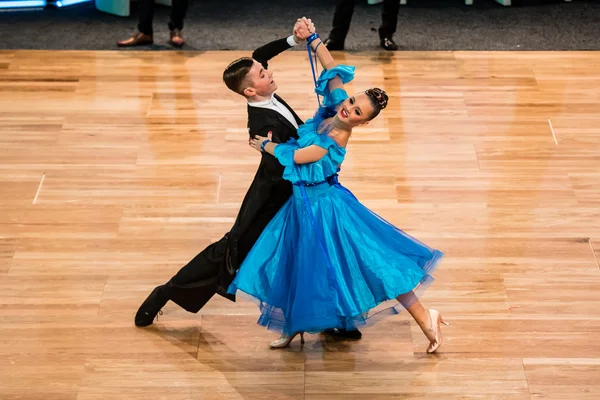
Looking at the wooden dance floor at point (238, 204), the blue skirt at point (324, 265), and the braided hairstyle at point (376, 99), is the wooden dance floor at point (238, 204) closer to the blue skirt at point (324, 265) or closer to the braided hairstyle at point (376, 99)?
the blue skirt at point (324, 265)

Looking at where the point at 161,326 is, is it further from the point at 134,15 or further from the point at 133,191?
the point at 134,15

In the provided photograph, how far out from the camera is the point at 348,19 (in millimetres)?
5910

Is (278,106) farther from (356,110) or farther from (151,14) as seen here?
(151,14)

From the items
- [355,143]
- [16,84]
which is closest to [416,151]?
[355,143]

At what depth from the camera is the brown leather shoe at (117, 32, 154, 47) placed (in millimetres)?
6035

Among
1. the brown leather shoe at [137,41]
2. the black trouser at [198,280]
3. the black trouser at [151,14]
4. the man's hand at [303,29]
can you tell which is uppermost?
the man's hand at [303,29]

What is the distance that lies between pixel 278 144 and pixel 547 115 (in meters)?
2.44

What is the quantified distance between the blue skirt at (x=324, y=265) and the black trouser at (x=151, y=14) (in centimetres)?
297

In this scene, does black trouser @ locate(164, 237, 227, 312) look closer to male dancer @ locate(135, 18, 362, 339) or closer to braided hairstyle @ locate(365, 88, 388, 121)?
male dancer @ locate(135, 18, 362, 339)

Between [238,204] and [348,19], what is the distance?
1893 millimetres

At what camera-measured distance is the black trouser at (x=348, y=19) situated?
5887mm

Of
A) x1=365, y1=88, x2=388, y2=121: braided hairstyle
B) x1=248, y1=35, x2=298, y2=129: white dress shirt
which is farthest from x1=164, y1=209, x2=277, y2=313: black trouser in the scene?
x1=365, y1=88, x2=388, y2=121: braided hairstyle

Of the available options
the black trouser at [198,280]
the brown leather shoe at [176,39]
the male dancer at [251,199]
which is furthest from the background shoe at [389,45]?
the black trouser at [198,280]

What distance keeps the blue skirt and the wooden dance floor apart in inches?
14.0
